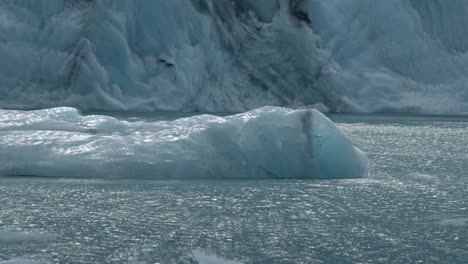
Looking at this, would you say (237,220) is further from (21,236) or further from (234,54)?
(234,54)

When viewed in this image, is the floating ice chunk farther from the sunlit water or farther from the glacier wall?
the glacier wall

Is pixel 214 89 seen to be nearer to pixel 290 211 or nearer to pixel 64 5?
pixel 64 5

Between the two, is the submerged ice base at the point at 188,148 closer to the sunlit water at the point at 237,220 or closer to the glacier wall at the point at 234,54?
the sunlit water at the point at 237,220

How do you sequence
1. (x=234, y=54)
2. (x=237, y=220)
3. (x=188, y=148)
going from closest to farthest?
(x=237, y=220)
(x=188, y=148)
(x=234, y=54)

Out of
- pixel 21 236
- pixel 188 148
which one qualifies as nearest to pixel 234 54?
pixel 188 148

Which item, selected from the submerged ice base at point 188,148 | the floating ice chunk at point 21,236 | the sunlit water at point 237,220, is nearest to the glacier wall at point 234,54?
the submerged ice base at point 188,148

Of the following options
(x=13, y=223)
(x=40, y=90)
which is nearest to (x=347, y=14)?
(x=40, y=90)
